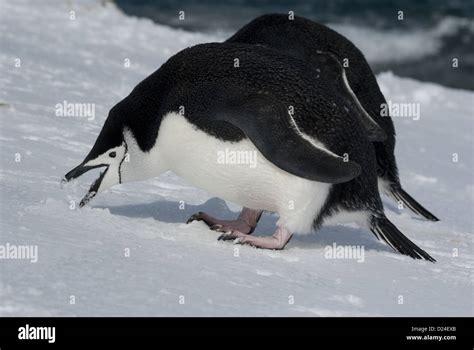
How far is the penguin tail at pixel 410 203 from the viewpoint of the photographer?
441 centimetres

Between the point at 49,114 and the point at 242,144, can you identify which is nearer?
the point at 242,144

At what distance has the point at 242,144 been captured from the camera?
9.89 feet

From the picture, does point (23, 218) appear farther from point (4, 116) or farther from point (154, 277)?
point (4, 116)

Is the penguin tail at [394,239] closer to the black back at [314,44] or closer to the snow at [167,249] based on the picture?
the snow at [167,249]

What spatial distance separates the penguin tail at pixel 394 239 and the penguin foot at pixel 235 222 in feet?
1.49

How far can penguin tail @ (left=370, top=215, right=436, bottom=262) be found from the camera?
133 inches

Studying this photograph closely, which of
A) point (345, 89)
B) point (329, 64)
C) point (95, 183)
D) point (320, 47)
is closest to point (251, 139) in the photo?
point (95, 183)

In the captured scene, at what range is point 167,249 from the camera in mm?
3002

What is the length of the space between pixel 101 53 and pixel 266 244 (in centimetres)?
488

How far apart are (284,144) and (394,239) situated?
71 cm

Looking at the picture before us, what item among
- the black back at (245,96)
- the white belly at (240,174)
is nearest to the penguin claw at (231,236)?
the white belly at (240,174)

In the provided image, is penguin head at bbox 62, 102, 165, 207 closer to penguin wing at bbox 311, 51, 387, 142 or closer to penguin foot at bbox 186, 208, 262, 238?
penguin foot at bbox 186, 208, 262, 238

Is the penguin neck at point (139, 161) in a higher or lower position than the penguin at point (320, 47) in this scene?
lower
